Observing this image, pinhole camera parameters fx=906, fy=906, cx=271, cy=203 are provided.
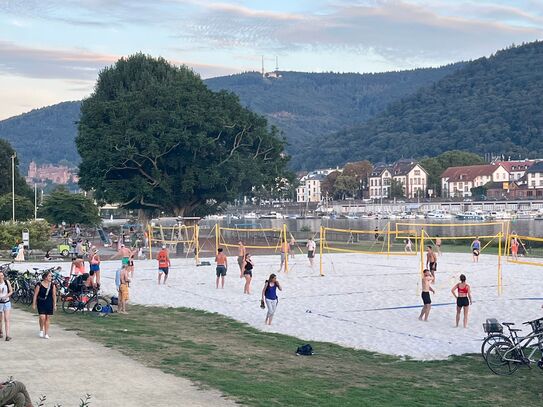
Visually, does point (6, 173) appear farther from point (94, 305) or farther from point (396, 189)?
point (396, 189)

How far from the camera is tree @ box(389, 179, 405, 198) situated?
186 metres

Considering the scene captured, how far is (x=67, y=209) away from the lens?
8062 cm

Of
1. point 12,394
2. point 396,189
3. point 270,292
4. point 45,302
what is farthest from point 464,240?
point 396,189

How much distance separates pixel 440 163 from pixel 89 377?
599 ft

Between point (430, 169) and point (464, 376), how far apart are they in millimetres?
174458

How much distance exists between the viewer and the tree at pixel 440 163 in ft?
612

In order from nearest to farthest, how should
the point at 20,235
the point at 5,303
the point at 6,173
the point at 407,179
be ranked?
the point at 5,303, the point at 20,235, the point at 6,173, the point at 407,179

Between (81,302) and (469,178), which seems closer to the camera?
(81,302)

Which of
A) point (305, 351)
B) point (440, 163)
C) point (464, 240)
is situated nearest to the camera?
point (305, 351)

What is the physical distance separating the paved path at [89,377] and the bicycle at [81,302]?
5.27 m

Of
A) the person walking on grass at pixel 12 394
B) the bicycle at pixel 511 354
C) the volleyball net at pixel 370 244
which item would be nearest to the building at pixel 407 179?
the volleyball net at pixel 370 244

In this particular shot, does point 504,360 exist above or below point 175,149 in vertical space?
below

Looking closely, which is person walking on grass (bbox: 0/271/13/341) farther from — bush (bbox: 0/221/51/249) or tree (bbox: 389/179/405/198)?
tree (bbox: 389/179/405/198)

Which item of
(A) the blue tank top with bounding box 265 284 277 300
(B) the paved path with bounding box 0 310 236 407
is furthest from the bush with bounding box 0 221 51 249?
(B) the paved path with bounding box 0 310 236 407
